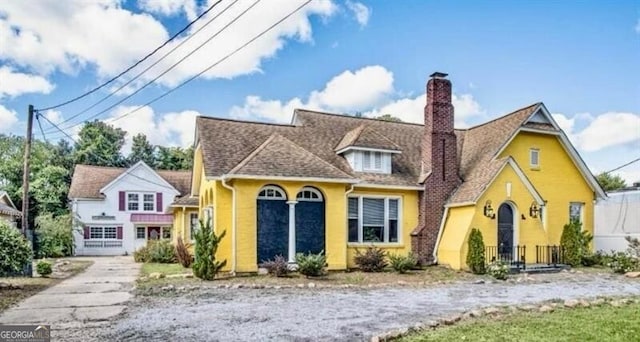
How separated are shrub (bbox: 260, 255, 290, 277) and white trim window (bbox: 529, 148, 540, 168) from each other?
1126 cm

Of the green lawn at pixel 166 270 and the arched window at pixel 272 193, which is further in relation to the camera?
the green lawn at pixel 166 270

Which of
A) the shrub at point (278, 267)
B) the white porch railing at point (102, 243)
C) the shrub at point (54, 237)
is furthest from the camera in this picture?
the white porch railing at point (102, 243)

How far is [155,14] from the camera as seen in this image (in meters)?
13.1

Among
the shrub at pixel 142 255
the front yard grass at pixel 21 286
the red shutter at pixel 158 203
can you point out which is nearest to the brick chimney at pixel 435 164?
the front yard grass at pixel 21 286

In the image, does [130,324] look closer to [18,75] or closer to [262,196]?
[262,196]

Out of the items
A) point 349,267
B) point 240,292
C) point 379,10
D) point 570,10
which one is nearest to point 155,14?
point 379,10

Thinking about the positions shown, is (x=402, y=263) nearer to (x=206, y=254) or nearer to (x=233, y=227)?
(x=233, y=227)

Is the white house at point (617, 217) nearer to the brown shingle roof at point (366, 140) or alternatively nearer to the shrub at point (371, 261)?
the brown shingle roof at point (366, 140)

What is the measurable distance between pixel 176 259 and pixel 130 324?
16355 millimetres

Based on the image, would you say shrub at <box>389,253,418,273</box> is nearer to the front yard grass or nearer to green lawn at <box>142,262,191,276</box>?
green lawn at <box>142,262,191,276</box>

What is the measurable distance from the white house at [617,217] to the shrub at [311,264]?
14776mm

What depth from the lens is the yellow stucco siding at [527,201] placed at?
56.4 ft

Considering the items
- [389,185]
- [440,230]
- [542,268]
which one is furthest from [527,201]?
[389,185]

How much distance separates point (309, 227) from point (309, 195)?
1070 mm
